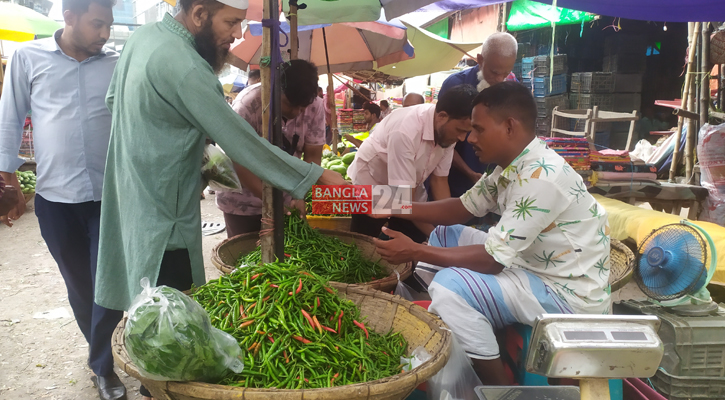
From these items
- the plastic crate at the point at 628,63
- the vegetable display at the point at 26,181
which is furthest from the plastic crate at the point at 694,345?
the plastic crate at the point at 628,63

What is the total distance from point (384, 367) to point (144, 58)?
5.00ft

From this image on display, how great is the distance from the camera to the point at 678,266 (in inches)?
102

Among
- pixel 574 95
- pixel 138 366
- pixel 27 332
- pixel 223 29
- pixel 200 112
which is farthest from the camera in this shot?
pixel 574 95

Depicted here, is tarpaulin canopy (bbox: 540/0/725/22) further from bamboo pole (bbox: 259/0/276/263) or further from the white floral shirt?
bamboo pole (bbox: 259/0/276/263)

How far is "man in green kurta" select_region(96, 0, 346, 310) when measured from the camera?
179 centimetres

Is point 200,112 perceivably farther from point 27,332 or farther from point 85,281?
point 27,332

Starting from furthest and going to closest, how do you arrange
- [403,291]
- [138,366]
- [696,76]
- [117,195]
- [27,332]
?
1. [696,76]
2. [27,332]
3. [403,291]
4. [117,195]
5. [138,366]

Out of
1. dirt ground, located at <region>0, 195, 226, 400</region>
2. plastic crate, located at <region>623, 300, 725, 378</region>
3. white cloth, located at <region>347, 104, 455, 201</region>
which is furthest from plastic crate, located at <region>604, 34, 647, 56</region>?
dirt ground, located at <region>0, 195, 226, 400</region>

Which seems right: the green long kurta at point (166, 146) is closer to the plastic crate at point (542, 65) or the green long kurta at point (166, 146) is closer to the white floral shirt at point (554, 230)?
the white floral shirt at point (554, 230)

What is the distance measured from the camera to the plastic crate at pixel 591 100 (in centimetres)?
1020

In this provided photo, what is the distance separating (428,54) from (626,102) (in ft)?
15.8

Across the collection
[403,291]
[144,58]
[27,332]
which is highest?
[144,58]

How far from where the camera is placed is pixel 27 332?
12.3ft

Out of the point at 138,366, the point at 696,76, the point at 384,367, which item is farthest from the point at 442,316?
the point at 696,76
